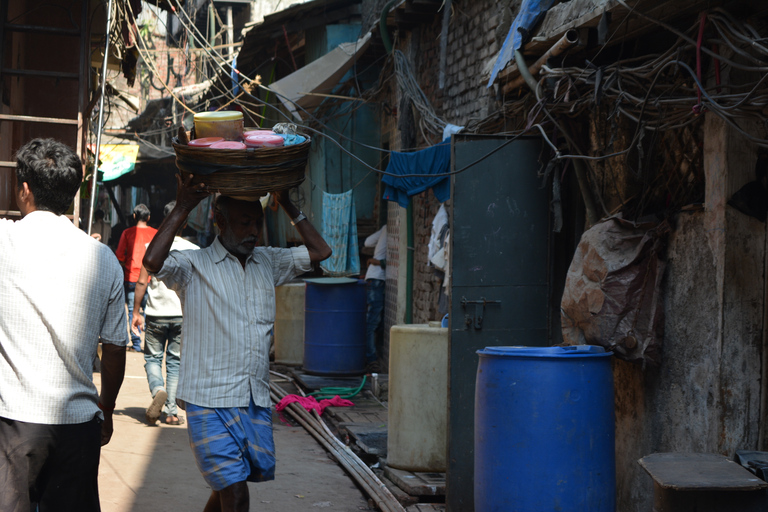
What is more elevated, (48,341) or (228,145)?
(228,145)

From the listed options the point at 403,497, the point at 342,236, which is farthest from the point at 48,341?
the point at 342,236

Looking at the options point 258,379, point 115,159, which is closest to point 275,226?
point 115,159

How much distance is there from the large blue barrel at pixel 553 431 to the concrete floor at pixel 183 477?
1.73m

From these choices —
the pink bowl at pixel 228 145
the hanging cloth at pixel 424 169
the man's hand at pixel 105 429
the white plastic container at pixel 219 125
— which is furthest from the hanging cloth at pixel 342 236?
the man's hand at pixel 105 429

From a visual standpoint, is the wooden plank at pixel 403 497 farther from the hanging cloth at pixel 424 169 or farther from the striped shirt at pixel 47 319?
the striped shirt at pixel 47 319

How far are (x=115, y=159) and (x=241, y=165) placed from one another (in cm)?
1399

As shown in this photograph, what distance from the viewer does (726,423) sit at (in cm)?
366

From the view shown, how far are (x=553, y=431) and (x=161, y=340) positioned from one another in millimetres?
4645

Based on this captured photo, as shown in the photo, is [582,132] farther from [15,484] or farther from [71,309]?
[15,484]

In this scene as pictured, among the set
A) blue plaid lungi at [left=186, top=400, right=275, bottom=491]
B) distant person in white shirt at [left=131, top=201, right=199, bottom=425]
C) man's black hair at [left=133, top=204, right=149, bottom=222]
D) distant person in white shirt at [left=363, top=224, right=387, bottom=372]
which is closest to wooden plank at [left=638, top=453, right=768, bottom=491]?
blue plaid lungi at [left=186, top=400, right=275, bottom=491]

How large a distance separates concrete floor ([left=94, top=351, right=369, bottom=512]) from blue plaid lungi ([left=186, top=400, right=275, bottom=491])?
165 centimetres

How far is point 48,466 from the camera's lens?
2828 millimetres

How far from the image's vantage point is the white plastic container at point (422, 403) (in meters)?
5.75

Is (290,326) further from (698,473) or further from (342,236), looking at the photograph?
(698,473)
